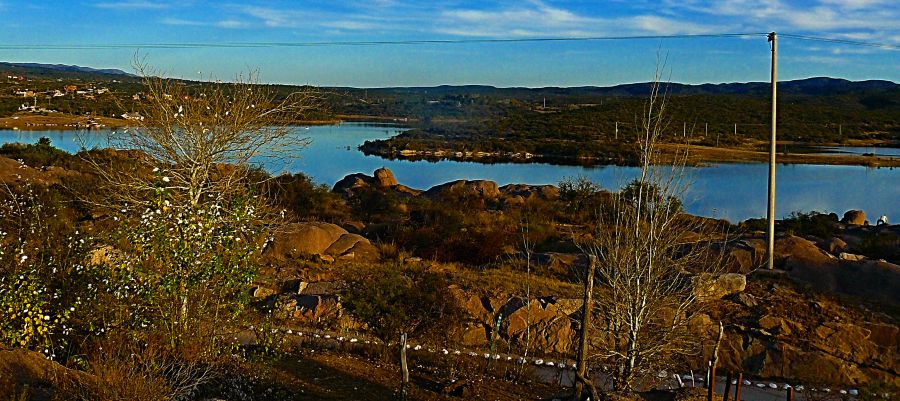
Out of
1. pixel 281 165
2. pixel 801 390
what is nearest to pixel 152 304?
pixel 281 165

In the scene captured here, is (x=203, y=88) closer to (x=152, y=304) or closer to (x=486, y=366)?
(x=152, y=304)

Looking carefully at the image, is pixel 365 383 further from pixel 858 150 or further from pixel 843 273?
pixel 858 150

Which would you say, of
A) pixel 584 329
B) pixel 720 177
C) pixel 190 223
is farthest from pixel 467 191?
pixel 190 223

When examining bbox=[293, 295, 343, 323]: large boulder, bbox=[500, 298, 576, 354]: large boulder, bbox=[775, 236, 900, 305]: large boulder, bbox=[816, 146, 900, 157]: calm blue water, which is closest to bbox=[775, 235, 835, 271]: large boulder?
bbox=[775, 236, 900, 305]: large boulder

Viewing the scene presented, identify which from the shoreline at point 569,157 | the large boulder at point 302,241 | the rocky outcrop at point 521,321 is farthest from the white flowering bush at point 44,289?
the shoreline at point 569,157

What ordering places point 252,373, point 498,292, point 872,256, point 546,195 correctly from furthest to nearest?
point 546,195, point 872,256, point 498,292, point 252,373

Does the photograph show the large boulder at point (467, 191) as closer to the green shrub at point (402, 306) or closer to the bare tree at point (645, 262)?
the green shrub at point (402, 306)
